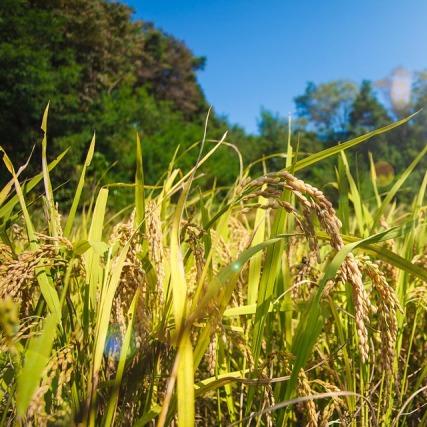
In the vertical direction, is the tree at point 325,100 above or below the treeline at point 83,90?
above

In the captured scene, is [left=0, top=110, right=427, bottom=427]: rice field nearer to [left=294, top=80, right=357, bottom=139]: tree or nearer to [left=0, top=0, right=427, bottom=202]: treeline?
[left=0, top=0, right=427, bottom=202]: treeline

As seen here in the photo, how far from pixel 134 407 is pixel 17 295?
263 mm

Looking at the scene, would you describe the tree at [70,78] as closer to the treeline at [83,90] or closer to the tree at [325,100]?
the treeline at [83,90]

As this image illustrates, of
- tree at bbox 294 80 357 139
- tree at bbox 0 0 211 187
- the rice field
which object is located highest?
tree at bbox 294 80 357 139

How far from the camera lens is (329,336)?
1.14m

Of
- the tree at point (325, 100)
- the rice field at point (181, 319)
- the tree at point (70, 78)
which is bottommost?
the rice field at point (181, 319)

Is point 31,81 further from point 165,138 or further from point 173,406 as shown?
point 173,406

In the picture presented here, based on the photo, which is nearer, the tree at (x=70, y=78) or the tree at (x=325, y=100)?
the tree at (x=70, y=78)

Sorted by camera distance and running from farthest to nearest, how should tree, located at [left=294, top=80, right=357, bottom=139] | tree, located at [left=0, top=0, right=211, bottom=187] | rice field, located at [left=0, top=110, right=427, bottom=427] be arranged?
1. tree, located at [left=294, top=80, right=357, bottom=139]
2. tree, located at [left=0, top=0, right=211, bottom=187]
3. rice field, located at [left=0, top=110, right=427, bottom=427]

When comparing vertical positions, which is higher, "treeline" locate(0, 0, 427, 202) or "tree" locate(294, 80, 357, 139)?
"tree" locate(294, 80, 357, 139)

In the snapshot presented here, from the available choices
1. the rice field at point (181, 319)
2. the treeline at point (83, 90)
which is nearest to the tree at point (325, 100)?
the treeline at point (83, 90)

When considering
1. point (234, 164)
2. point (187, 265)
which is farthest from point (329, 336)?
point (234, 164)

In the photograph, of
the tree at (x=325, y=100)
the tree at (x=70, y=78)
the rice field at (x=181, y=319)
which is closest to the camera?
the rice field at (x=181, y=319)

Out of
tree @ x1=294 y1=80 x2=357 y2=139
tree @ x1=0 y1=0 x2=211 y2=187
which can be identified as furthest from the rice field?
tree @ x1=294 y1=80 x2=357 y2=139
